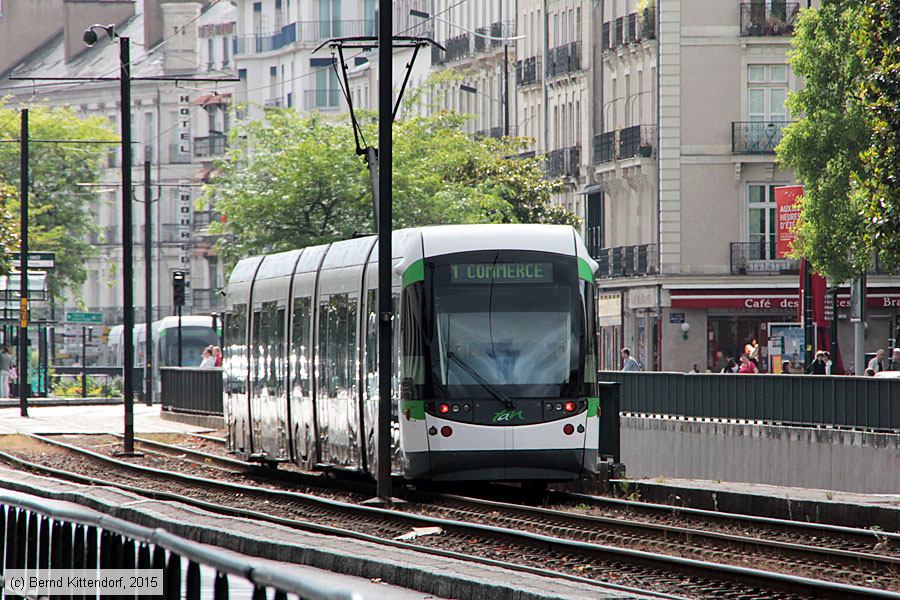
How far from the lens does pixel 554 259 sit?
24.2 meters

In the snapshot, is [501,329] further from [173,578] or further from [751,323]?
[751,323]

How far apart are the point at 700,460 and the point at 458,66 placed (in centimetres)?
5949

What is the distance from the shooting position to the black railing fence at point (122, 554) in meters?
6.99

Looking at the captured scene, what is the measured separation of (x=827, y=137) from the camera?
2167 inches

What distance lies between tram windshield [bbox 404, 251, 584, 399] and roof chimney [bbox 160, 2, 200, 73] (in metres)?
98.8

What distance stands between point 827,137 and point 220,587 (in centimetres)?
4864

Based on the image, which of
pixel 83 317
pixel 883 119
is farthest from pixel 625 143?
pixel 883 119

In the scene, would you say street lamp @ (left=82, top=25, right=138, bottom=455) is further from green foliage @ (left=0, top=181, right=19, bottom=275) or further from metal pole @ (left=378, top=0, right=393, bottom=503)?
green foliage @ (left=0, top=181, right=19, bottom=275)

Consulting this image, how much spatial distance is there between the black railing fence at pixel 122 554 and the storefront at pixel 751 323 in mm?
55679

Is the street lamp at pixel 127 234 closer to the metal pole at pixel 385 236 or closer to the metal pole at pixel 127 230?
the metal pole at pixel 127 230

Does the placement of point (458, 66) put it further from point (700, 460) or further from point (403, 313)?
point (403, 313)

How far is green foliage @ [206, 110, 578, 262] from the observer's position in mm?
64375

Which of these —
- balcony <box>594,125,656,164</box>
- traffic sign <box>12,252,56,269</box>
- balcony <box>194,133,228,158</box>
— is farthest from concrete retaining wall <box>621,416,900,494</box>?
balcony <box>194,133,228,158</box>

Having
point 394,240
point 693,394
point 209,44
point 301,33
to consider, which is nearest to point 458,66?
point 301,33
